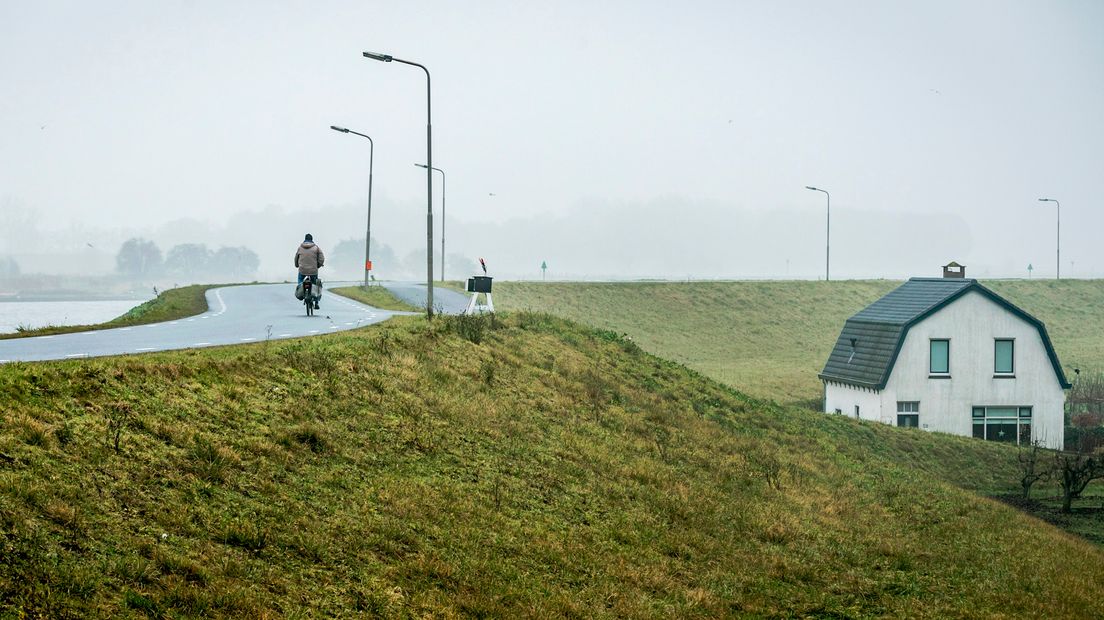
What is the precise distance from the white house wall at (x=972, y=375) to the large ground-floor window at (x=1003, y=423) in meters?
0.29

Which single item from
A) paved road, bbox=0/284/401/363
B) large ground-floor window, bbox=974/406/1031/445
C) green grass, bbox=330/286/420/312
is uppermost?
green grass, bbox=330/286/420/312

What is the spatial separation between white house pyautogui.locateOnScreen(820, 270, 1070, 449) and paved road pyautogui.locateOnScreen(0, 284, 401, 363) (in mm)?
21421

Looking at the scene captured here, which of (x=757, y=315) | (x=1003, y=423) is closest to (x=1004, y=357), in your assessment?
(x=1003, y=423)

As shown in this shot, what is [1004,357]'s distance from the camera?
41625 millimetres

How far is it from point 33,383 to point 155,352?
190 inches

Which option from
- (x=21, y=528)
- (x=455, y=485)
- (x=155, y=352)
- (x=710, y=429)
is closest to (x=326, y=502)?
(x=455, y=485)

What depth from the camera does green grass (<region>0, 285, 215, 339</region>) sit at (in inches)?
885

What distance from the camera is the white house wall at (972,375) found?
1612 inches

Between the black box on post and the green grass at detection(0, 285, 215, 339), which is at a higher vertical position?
the black box on post

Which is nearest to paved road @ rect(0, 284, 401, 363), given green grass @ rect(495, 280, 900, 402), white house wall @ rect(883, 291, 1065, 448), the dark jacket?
the dark jacket

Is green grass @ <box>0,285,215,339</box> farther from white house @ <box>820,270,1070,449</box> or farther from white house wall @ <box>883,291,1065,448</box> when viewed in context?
white house wall @ <box>883,291,1065,448</box>

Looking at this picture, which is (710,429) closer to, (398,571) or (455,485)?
(455,485)

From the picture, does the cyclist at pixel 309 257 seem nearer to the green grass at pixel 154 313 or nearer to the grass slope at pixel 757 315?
the green grass at pixel 154 313

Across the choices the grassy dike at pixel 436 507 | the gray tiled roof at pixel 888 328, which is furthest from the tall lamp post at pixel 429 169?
the gray tiled roof at pixel 888 328
